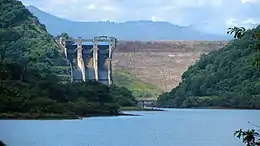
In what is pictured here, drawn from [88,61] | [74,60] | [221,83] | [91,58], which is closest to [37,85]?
[221,83]

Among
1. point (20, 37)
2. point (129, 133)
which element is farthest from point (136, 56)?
point (129, 133)

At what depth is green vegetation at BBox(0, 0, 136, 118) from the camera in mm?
65250

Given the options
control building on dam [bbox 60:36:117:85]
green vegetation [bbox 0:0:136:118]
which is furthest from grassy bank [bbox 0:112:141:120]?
control building on dam [bbox 60:36:117:85]

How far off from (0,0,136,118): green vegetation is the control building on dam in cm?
472

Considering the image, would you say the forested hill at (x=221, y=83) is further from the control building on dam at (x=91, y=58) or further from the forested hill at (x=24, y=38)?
the forested hill at (x=24, y=38)

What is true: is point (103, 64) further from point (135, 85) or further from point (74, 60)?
point (135, 85)

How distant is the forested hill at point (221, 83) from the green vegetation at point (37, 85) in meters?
17.8

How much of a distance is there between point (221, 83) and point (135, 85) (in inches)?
995

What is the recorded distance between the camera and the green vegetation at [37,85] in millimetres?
65250

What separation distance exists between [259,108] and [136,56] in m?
46.2

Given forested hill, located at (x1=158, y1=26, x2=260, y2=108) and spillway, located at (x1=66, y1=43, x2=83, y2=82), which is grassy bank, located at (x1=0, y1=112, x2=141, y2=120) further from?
spillway, located at (x1=66, y1=43, x2=83, y2=82)

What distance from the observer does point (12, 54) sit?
4321 inches

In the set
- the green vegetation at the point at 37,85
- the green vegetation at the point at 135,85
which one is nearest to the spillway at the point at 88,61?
the green vegetation at the point at 37,85

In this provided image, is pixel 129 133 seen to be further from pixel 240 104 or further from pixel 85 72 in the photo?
pixel 85 72
